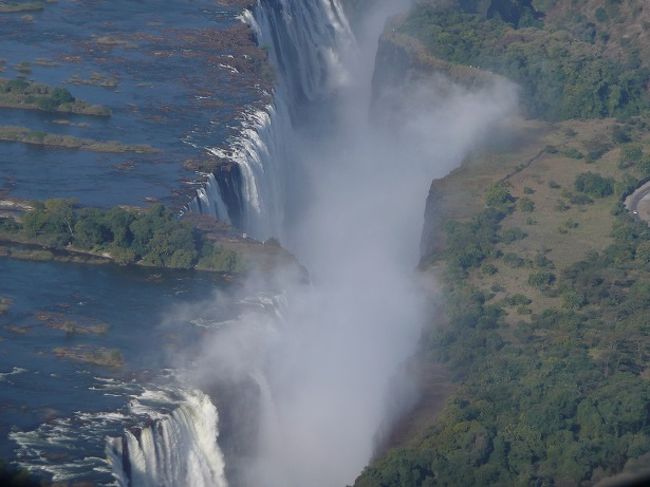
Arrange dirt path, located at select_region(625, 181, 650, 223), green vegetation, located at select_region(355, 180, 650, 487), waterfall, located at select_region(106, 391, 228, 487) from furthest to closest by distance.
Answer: dirt path, located at select_region(625, 181, 650, 223), green vegetation, located at select_region(355, 180, 650, 487), waterfall, located at select_region(106, 391, 228, 487)

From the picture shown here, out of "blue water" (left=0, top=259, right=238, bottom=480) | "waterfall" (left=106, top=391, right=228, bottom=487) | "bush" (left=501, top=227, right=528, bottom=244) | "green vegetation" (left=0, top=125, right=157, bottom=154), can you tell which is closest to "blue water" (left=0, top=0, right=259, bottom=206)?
"green vegetation" (left=0, top=125, right=157, bottom=154)

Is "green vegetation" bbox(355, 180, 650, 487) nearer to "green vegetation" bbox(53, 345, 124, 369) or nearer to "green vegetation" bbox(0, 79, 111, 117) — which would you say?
"green vegetation" bbox(53, 345, 124, 369)

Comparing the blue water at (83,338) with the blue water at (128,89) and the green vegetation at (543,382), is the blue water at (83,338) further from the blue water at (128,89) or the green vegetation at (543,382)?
the green vegetation at (543,382)

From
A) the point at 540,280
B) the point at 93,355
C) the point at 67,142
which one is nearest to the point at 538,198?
the point at 540,280

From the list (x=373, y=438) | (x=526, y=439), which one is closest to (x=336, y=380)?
(x=373, y=438)

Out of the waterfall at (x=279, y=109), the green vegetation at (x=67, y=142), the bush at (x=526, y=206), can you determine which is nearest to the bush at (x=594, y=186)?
the bush at (x=526, y=206)
